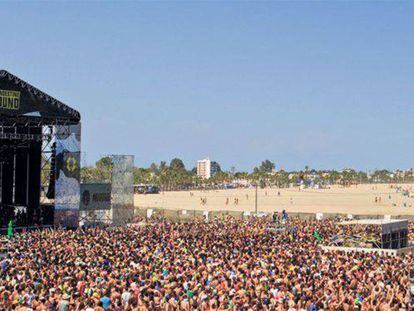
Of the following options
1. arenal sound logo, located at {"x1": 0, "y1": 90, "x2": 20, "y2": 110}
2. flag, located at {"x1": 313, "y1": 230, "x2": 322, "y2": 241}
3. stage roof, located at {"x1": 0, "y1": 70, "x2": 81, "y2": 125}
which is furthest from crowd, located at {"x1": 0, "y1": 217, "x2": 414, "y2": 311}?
stage roof, located at {"x1": 0, "y1": 70, "x2": 81, "y2": 125}

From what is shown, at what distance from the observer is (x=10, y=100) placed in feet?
112

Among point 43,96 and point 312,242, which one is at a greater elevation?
point 43,96

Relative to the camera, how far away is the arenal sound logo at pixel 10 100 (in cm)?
3372

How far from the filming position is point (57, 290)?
1533 centimetres

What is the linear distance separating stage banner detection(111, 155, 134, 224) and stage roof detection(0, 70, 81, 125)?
238 inches

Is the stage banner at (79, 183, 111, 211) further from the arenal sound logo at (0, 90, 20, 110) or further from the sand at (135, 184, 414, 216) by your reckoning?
the sand at (135, 184, 414, 216)

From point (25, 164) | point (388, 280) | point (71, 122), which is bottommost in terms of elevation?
point (388, 280)

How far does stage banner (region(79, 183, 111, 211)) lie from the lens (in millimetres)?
41156

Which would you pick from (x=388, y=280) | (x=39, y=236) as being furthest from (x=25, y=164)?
(x=388, y=280)

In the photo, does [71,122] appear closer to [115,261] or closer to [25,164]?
[25,164]

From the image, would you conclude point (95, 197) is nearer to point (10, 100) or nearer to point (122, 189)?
point (122, 189)

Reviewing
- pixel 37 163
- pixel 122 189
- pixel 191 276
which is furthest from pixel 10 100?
pixel 191 276

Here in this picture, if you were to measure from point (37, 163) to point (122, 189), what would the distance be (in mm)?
5904

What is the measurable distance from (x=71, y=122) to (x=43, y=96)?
280cm
